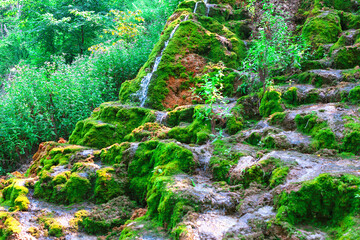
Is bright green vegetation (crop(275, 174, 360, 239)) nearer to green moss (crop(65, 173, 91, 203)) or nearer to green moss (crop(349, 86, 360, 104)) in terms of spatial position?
green moss (crop(349, 86, 360, 104))

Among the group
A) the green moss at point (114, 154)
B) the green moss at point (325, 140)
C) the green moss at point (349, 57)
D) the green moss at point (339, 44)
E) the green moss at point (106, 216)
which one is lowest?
the green moss at point (106, 216)

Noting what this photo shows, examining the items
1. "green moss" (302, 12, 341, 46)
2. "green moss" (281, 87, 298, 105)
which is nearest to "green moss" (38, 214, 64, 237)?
"green moss" (281, 87, 298, 105)

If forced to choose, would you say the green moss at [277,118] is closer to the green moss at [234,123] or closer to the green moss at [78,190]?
the green moss at [234,123]

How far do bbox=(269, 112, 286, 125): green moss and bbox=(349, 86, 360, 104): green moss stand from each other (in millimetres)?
1282

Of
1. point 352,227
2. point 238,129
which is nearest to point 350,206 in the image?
point 352,227

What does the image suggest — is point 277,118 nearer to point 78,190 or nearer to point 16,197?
point 78,190

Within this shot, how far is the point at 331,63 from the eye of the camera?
704 centimetres

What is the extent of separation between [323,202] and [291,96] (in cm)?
343

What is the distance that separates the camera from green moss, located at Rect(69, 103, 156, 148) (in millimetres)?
7168

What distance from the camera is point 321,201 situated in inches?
128

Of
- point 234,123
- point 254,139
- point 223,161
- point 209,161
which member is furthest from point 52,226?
point 234,123

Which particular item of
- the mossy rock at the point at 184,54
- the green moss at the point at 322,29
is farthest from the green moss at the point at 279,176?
the green moss at the point at 322,29

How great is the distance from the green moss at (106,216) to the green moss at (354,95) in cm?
449

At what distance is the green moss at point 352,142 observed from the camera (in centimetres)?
434
